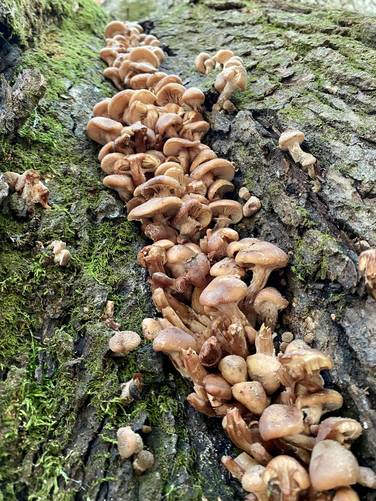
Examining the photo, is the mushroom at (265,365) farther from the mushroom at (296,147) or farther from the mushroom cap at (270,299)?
the mushroom at (296,147)

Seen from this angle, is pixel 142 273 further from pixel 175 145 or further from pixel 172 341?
pixel 175 145

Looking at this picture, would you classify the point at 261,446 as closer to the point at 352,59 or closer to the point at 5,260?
the point at 5,260

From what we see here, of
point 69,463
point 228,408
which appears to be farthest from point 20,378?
point 228,408

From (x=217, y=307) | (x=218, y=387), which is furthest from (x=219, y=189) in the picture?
(x=218, y=387)

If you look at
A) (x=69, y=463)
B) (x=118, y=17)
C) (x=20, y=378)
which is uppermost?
(x=118, y=17)

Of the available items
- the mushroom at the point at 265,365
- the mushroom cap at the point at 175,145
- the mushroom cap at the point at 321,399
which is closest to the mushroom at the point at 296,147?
the mushroom cap at the point at 175,145

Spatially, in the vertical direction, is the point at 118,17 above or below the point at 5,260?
above
